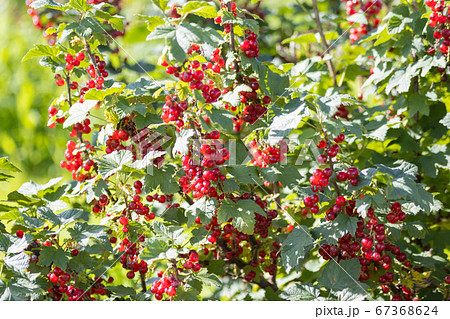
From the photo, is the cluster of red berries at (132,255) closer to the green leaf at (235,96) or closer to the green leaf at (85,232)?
the green leaf at (85,232)

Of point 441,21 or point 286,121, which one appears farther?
point 441,21

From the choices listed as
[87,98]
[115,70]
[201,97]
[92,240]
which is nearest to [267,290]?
[92,240]

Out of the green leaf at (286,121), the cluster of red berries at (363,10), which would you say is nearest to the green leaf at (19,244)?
the green leaf at (286,121)

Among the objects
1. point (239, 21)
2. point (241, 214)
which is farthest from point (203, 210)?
point (239, 21)

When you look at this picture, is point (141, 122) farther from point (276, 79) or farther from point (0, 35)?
point (0, 35)

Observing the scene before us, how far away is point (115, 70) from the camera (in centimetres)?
311

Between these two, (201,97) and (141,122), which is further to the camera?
(141,122)

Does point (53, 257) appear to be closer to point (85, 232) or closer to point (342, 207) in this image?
point (85, 232)

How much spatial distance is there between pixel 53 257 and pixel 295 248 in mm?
833

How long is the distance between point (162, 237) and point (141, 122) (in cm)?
43

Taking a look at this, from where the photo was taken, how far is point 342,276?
63.1 inches

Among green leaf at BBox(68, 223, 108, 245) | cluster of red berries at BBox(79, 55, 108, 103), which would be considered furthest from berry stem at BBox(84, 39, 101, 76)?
green leaf at BBox(68, 223, 108, 245)

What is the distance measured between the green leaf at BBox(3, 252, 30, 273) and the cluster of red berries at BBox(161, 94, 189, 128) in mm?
643

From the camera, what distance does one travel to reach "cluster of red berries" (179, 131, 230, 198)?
5.10 feet
